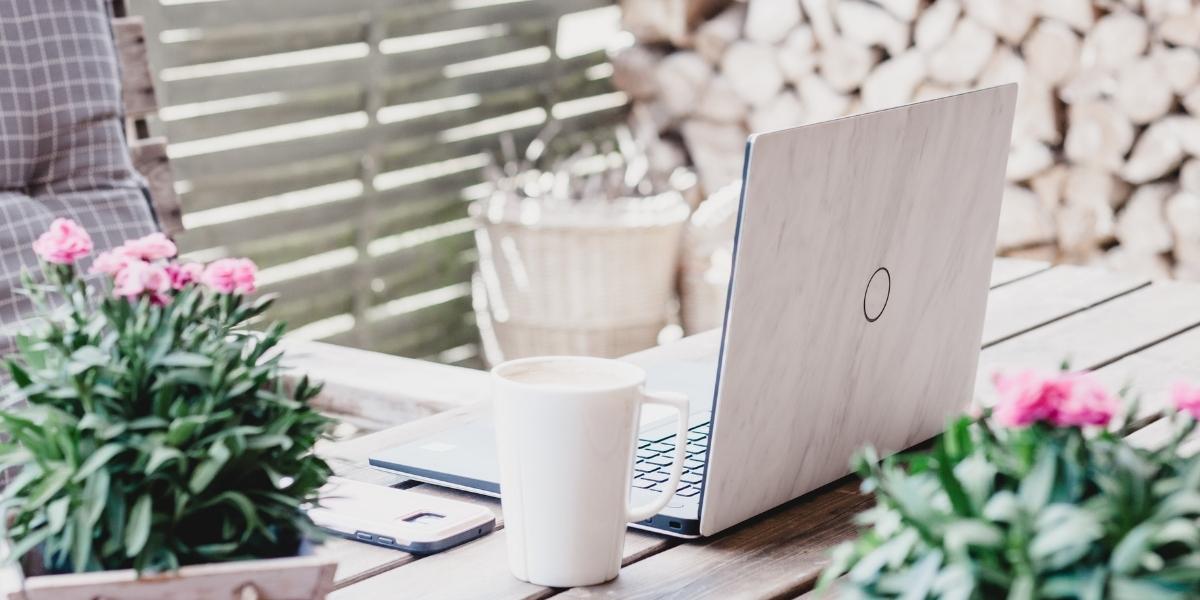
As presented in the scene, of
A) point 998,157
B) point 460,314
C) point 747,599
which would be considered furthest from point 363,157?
point 747,599

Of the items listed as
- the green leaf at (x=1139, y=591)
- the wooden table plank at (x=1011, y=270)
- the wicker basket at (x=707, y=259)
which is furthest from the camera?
the wicker basket at (x=707, y=259)

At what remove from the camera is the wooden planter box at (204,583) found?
0.57m

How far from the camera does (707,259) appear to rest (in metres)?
3.00

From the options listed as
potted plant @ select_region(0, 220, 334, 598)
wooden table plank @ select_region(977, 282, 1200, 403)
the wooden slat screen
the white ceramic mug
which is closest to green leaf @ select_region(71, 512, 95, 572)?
potted plant @ select_region(0, 220, 334, 598)

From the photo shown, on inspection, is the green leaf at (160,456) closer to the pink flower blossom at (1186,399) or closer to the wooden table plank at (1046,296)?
the pink flower blossom at (1186,399)

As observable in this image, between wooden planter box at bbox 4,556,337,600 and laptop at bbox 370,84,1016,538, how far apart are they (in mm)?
251

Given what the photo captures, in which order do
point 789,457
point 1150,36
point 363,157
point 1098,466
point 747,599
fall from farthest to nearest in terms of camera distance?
point 363,157, point 1150,36, point 789,457, point 747,599, point 1098,466

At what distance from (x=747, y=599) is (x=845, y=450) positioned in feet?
0.64

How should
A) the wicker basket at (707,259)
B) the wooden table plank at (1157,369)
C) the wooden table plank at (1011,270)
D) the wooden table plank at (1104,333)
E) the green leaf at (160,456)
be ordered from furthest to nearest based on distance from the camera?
the wicker basket at (707,259)
the wooden table plank at (1011,270)
the wooden table plank at (1104,333)
the wooden table plank at (1157,369)
the green leaf at (160,456)

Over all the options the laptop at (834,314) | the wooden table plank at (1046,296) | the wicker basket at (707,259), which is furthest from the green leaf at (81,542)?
the wicker basket at (707,259)

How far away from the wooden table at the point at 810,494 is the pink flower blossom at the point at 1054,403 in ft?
0.29

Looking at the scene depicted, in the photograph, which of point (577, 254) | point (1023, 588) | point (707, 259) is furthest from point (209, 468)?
point (707, 259)

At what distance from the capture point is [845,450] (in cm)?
89

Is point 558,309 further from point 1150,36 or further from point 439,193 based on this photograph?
point 1150,36
